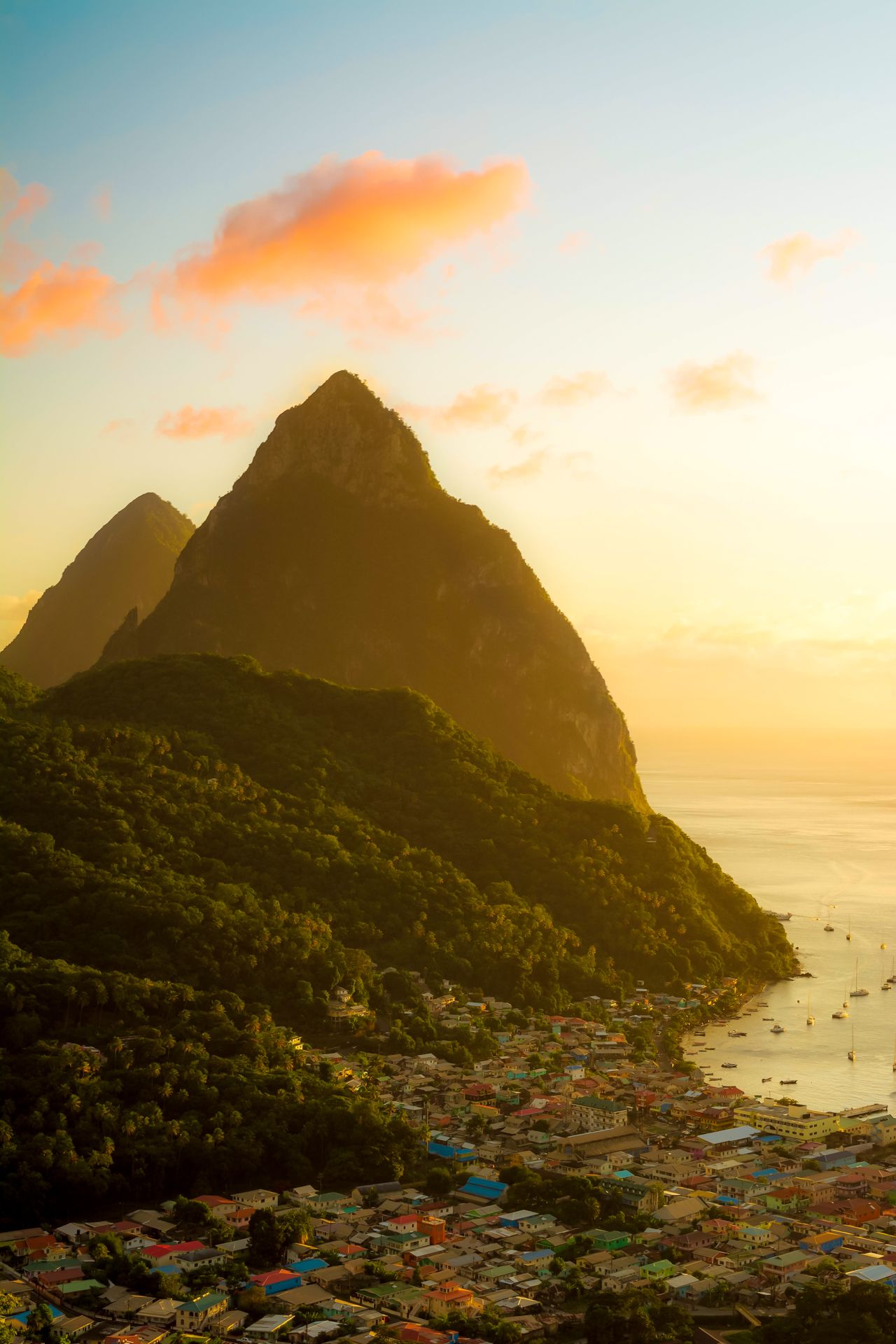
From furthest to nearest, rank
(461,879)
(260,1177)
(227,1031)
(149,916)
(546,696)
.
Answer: (546,696), (461,879), (149,916), (227,1031), (260,1177)

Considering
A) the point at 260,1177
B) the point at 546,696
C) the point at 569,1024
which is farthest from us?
the point at 546,696

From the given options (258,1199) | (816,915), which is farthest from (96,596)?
(258,1199)

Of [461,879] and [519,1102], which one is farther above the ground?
[461,879]

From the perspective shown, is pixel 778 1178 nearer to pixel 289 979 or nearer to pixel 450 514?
pixel 289 979

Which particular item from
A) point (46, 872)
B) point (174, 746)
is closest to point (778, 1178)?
point (46, 872)

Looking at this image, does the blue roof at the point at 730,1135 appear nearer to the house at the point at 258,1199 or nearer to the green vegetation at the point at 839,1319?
the green vegetation at the point at 839,1319

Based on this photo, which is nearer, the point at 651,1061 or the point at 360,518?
the point at 651,1061
